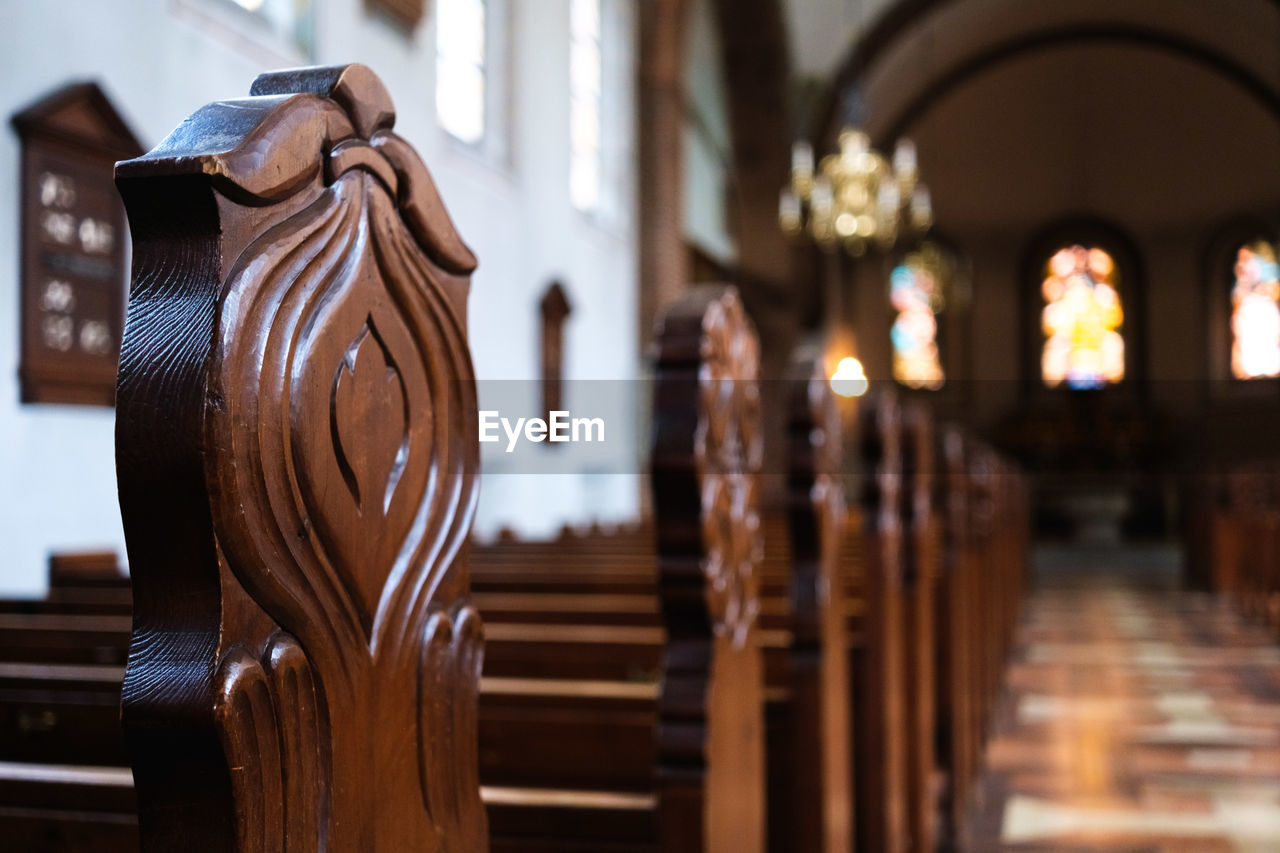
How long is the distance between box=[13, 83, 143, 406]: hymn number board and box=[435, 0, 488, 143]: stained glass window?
274 centimetres

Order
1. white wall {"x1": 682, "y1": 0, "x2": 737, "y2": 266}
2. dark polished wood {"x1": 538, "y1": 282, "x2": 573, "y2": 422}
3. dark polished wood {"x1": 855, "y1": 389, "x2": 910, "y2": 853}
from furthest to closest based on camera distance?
white wall {"x1": 682, "y1": 0, "x2": 737, "y2": 266} < dark polished wood {"x1": 538, "y1": 282, "x2": 573, "y2": 422} < dark polished wood {"x1": 855, "y1": 389, "x2": 910, "y2": 853}

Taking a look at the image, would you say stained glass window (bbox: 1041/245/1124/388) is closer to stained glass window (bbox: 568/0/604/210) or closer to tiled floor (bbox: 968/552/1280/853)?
tiled floor (bbox: 968/552/1280/853)

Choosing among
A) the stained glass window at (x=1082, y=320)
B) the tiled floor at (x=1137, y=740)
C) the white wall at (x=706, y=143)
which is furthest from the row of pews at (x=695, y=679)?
the stained glass window at (x=1082, y=320)

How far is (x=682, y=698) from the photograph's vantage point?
1.34m

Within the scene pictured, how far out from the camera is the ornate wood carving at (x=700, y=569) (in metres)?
1.30

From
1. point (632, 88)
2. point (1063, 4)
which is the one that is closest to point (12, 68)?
point (632, 88)

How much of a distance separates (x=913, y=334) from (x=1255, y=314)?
14.6 feet

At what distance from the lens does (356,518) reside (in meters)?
0.68

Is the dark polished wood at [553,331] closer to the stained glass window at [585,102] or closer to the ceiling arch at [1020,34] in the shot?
the stained glass window at [585,102]

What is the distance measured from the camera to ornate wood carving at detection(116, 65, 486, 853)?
22.0 inches

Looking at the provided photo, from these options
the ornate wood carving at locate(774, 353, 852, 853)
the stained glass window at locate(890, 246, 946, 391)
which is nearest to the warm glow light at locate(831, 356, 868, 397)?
the stained glass window at locate(890, 246, 946, 391)

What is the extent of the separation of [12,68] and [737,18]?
→ 9.95m

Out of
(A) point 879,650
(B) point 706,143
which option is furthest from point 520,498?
(B) point 706,143
